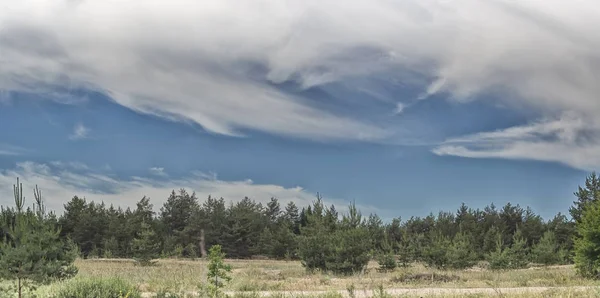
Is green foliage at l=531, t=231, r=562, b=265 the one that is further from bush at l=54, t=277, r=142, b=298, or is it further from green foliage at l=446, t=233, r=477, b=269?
bush at l=54, t=277, r=142, b=298

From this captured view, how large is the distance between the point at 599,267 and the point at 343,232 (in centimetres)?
1268

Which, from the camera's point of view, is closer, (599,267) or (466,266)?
(599,267)

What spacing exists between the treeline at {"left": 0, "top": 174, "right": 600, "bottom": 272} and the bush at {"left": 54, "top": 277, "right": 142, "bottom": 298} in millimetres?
10899

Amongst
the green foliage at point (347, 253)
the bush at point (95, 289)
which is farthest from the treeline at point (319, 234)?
the bush at point (95, 289)

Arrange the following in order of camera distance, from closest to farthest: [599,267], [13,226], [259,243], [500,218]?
[13,226]
[599,267]
[259,243]
[500,218]

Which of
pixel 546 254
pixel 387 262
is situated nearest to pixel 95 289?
pixel 387 262

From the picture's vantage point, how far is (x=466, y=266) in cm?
4084

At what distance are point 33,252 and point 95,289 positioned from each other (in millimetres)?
10105

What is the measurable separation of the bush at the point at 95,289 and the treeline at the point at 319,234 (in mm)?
10899

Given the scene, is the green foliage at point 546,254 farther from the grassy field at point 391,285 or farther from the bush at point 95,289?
the bush at point 95,289

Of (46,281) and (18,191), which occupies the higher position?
(18,191)

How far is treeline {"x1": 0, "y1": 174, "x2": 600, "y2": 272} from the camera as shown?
103ft

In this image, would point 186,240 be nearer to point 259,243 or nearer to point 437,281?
point 259,243

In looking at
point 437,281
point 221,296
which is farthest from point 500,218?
point 221,296
